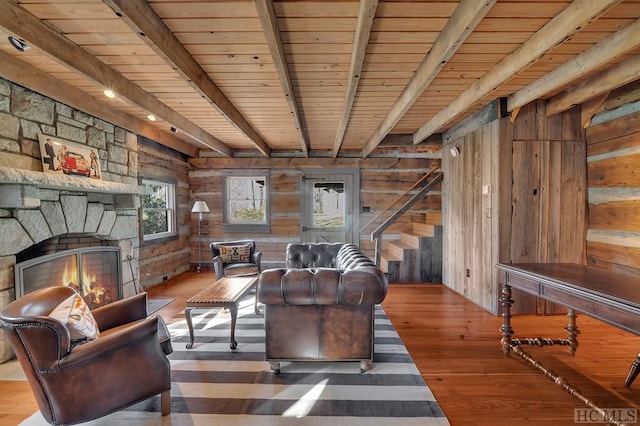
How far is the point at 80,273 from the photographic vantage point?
3031 mm

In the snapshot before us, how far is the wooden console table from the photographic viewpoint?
4.91 feet

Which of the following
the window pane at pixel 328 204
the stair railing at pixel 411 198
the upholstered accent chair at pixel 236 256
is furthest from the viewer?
the window pane at pixel 328 204

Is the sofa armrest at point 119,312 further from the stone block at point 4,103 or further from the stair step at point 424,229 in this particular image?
the stair step at point 424,229

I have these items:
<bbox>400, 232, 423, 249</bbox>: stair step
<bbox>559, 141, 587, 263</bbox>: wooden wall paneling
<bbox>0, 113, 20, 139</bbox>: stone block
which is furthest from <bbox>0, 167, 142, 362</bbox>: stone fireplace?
<bbox>559, 141, 587, 263</bbox>: wooden wall paneling

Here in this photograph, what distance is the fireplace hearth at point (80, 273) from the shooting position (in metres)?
2.52

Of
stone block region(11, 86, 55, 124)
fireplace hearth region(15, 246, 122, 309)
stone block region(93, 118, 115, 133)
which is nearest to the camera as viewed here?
stone block region(11, 86, 55, 124)

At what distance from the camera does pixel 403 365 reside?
91.7 inches

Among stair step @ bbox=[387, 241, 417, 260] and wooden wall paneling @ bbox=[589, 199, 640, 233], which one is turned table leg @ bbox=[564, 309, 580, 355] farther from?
stair step @ bbox=[387, 241, 417, 260]

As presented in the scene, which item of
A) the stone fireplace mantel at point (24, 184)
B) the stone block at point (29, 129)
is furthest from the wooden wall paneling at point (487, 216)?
the stone block at point (29, 129)

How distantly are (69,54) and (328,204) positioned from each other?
4.39 metres

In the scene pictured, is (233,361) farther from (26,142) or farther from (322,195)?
(322,195)

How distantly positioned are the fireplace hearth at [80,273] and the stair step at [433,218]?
16.4ft

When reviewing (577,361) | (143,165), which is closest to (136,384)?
(577,361)

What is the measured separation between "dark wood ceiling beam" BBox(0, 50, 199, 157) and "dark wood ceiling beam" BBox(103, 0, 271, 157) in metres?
1.28
